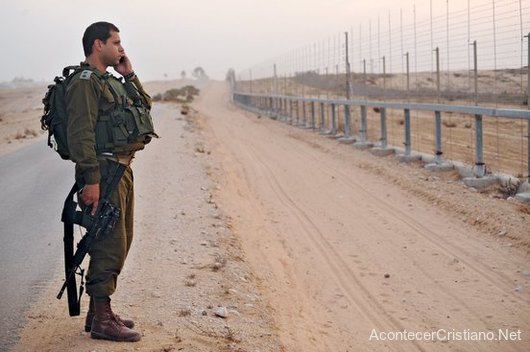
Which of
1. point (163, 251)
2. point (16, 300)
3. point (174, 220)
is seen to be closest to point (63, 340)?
point (16, 300)

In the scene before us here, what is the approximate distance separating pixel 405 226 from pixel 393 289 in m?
2.57

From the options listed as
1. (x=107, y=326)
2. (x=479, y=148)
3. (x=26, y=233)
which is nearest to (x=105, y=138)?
(x=107, y=326)

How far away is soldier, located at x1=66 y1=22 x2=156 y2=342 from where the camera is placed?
12.7 feet

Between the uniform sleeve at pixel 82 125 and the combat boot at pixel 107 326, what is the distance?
84cm

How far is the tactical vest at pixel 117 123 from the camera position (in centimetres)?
404

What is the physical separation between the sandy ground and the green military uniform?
1.81 feet

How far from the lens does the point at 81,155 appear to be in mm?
3865

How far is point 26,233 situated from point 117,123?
4.13m

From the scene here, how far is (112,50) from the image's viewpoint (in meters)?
4.14

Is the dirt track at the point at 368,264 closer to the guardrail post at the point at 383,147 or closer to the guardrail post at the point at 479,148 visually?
the guardrail post at the point at 479,148

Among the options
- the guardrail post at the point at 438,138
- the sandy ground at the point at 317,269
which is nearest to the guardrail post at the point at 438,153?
the guardrail post at the point at 438,138

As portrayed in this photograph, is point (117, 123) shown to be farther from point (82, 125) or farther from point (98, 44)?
point (98, 44)

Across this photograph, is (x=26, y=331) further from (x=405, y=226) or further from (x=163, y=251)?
(x=405, y=226)

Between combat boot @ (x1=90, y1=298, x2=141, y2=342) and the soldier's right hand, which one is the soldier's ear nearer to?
the soldier's right hand
